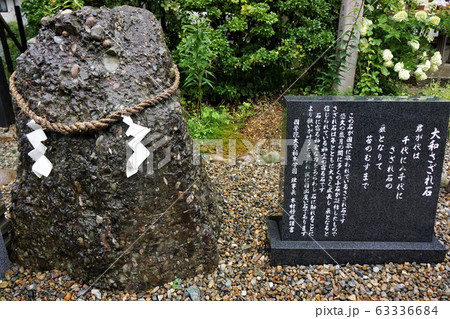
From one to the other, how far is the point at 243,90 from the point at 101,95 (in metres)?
3.68

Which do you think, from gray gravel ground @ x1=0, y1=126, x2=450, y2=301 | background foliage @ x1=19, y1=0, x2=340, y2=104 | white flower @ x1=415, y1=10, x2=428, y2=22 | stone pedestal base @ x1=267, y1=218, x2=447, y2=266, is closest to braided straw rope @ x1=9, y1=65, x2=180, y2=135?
gray gravel ground @ x1=0, y1=126, x2=450, y2=301

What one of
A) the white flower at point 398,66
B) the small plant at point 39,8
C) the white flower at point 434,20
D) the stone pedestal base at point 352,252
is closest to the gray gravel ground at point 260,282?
the stone pedestal base at point 352,252

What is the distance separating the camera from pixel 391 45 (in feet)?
17.0

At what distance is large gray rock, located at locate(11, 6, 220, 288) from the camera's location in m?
2.32

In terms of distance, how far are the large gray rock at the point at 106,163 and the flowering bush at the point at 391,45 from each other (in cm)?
344

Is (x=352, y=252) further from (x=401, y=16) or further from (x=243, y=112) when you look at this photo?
(x=401, y=16)

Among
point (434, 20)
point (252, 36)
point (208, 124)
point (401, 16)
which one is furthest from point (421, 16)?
point (208, 124)

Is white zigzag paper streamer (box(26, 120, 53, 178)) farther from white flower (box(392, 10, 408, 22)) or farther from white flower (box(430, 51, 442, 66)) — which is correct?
white flower (box(430, 51, 442, 66))

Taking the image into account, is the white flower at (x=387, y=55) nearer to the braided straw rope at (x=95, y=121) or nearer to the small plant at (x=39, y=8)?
the braided straw rope at (x=95, y=121)

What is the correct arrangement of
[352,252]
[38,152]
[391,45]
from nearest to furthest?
[38,152] < [352,252] < [391,45]

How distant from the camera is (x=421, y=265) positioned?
2.87 m

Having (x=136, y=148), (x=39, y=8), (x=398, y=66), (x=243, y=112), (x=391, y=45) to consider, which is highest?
(x=39, y=8)

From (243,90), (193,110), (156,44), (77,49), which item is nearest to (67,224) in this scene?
(77,49)

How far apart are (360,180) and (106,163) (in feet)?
5.78
